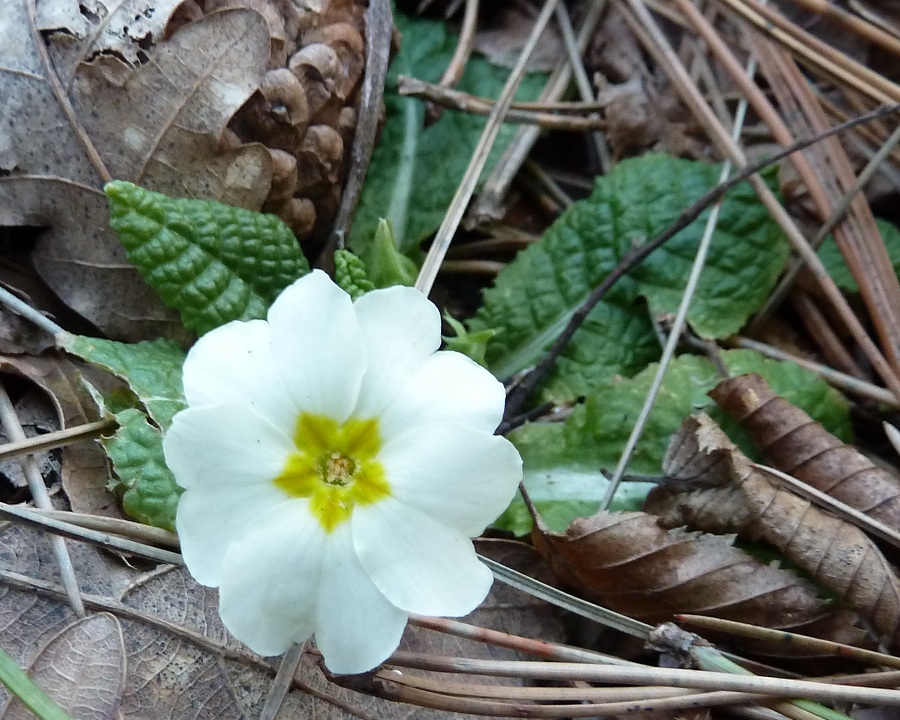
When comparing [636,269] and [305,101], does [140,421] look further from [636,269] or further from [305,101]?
[636,269]

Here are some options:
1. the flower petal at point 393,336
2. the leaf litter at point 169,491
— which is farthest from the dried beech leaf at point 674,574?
the flower petal at point 393,336

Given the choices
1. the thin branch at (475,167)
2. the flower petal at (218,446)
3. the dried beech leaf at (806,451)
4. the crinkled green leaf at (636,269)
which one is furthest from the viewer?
the crinkled green leaf at (636,269)

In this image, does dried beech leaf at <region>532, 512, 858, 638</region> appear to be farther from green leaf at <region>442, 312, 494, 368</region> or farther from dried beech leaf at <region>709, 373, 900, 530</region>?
green leaf at <region>442, 312, 494, 368</region>

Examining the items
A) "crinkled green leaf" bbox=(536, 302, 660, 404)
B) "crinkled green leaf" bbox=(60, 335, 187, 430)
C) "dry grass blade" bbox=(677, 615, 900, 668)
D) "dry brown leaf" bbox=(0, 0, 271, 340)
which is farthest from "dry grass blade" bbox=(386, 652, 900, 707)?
"dry brown leaf" bbox=(0, 0, 271, 340)

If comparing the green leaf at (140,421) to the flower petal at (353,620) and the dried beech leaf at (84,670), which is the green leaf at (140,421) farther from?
the flower petal at (353,620)

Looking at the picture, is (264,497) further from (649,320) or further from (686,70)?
(686,70)

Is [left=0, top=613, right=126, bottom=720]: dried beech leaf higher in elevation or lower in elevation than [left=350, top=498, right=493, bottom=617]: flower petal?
lower
